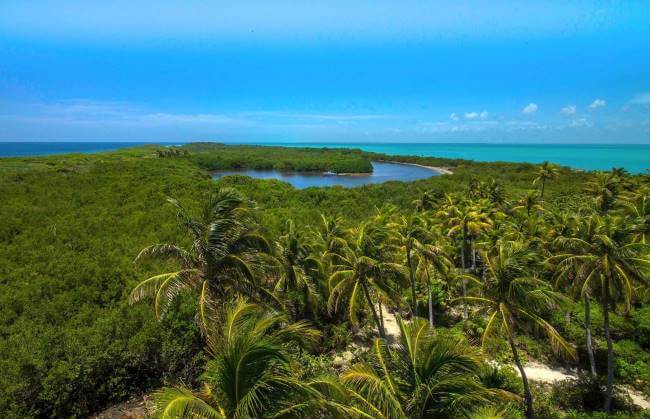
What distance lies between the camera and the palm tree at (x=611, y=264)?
15.5m

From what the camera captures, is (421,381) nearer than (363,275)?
Yes

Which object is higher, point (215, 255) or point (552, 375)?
point (215, 255)

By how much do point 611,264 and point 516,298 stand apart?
6022 millimetres

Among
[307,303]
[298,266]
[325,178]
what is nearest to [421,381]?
[298,266]

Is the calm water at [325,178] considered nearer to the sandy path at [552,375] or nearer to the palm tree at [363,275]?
the sandy path at [552,375]

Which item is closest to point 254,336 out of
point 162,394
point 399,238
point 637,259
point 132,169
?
point 162,394

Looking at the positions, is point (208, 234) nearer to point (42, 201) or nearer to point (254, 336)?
point (254, 336)

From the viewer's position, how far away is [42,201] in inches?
1315

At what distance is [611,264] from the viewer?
15.8m

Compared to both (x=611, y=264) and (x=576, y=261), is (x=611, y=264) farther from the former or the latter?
(x=576, y=261)

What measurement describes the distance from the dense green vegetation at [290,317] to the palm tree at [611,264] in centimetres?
8

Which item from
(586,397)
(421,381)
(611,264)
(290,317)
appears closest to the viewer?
(421,381)

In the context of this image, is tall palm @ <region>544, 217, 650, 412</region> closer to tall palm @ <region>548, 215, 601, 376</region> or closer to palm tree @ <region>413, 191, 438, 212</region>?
tall palm @ <region>548, 215, 601, 376</region>

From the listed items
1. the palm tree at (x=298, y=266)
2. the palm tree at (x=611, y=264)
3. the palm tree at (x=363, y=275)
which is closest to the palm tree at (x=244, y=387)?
the palm tree at (x=363, y=275)
